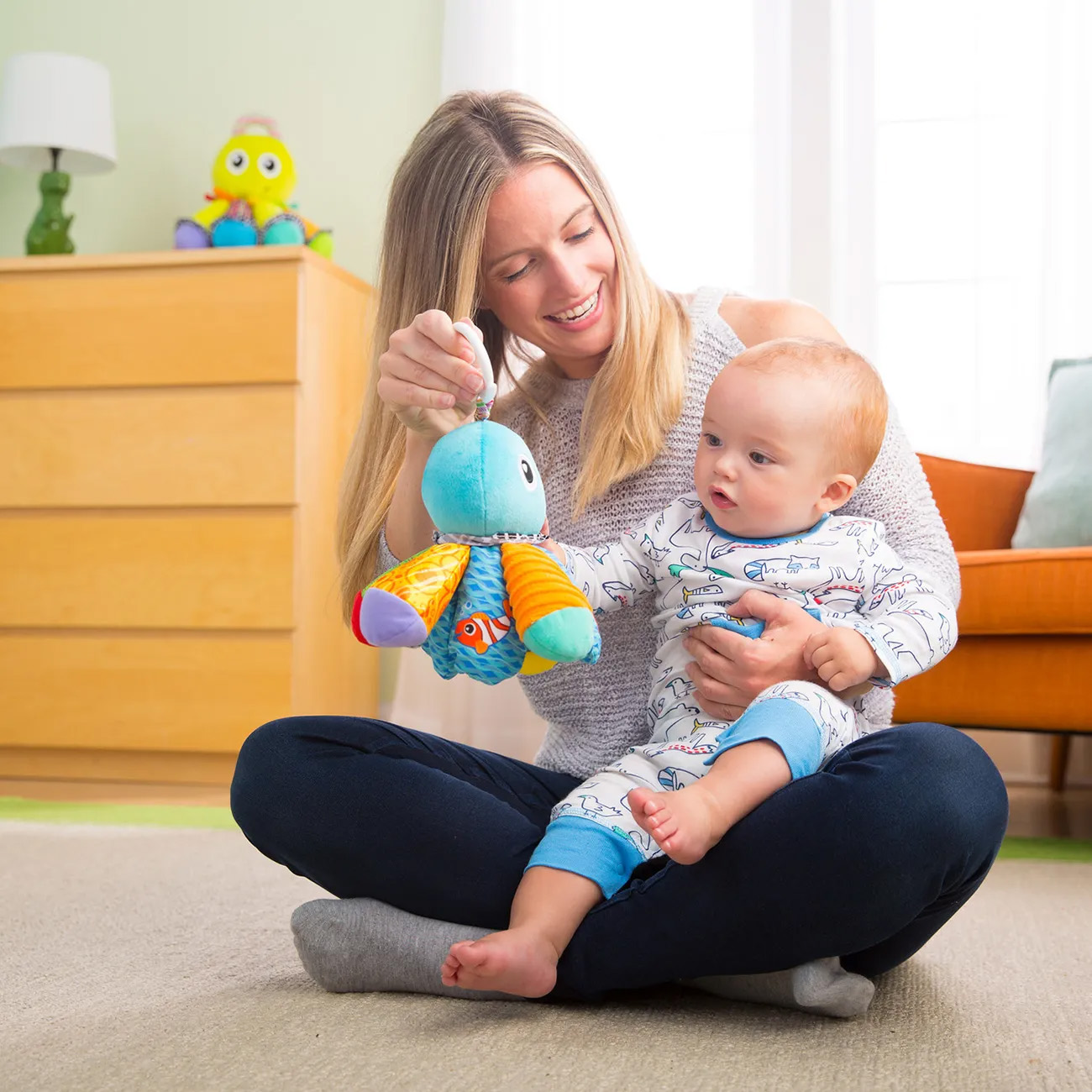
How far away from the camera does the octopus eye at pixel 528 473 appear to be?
97 cm

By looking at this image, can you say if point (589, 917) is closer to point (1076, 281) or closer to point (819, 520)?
point (819, 520)

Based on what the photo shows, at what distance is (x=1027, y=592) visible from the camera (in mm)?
1800

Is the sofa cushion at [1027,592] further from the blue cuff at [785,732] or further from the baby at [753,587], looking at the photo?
the blue cuff at [785,732]

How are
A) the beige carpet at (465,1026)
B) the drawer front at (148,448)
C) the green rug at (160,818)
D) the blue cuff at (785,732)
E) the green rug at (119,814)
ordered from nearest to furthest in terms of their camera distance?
the beige carpet at (465,1026)
the blue cuff at (785,732)
the green rug at (160,818)
the green rug at (119,814)
the drawer front at (148,448)

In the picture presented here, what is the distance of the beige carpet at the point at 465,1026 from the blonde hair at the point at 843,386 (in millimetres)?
472

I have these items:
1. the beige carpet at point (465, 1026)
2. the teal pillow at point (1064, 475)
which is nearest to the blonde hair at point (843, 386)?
the beige carpet at point (465, 1026)

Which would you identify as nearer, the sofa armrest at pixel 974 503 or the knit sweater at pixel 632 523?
the knit sweater at pixel 632 523

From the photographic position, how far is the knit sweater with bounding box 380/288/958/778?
1.23m

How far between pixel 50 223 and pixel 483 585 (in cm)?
230

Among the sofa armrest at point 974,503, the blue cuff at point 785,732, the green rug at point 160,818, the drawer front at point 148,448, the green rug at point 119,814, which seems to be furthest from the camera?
the drawer front at point 148,448

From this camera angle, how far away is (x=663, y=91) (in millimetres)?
2889

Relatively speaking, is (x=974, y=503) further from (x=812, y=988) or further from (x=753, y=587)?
(x=812, y=988)

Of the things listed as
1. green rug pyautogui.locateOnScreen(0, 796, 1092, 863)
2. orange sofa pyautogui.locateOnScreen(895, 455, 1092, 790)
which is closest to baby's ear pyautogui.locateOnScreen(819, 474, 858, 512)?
orange sofa pyautogui.locateOnScreen(895, 455, 1092, 790)

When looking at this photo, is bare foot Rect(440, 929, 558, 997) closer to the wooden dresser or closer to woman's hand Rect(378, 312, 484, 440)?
woman's hand Rect(378, 312, 484, 440)
